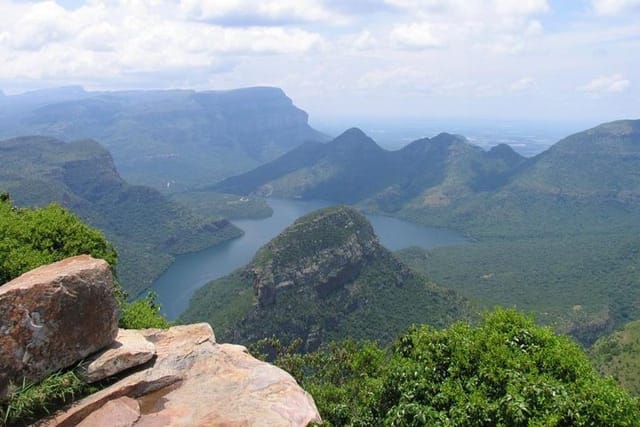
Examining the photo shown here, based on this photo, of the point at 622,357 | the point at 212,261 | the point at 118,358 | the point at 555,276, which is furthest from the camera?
the point at 212,261

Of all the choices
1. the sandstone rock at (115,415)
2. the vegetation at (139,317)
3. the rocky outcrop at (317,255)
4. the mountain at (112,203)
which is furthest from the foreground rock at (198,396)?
the mountain at (112,203)

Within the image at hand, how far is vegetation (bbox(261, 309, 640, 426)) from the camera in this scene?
40.4 feet

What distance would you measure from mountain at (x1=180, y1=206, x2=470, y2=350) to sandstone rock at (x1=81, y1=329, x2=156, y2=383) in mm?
63407

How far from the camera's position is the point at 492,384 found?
1377cm

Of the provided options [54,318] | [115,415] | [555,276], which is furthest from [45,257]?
[555,276]

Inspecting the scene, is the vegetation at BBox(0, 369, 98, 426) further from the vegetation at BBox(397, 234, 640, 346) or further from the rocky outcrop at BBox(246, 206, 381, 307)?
the vegetation at BBox(397, 234, 640, 346)

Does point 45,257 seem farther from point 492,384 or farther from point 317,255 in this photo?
point 317,255

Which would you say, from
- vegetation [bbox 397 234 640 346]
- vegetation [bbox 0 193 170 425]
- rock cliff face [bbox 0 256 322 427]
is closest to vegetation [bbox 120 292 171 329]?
vegetation [bbox 0 193 170 425]

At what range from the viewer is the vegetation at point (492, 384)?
40.4 ft

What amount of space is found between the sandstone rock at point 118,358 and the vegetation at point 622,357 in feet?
165

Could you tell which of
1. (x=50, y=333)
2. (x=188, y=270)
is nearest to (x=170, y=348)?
(x=50, y=333)

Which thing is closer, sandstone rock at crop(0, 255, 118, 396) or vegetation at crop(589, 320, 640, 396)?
sandstone rock at crop(0, 255, 118, 396)

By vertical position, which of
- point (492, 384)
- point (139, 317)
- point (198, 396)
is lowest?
point (139, 317)

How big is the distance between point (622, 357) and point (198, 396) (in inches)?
2330
